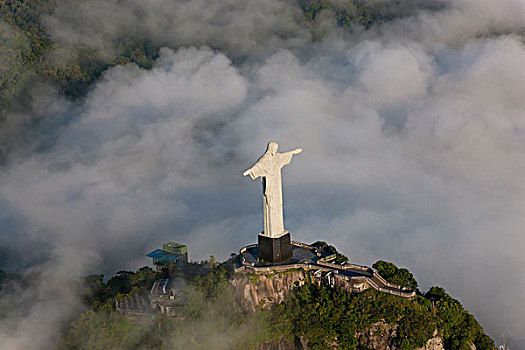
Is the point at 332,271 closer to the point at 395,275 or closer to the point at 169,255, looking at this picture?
the point at 395,275

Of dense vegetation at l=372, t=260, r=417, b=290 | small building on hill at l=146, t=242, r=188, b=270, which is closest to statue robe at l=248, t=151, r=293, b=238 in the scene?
dense vegetation at l=372, t=260, r=417, b=290

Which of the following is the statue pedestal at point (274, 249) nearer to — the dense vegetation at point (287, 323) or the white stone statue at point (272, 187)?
the white stone statue at point (272, 187)

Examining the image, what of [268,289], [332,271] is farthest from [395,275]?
[268,289]

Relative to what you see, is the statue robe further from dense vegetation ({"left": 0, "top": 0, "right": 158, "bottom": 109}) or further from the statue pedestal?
dense vegetation ({"left": 0, "top": 0, "right": 158, "bottom": 109})

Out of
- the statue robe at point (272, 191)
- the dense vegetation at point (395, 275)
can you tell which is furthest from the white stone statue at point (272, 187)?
the dense vegetation at point (395, 275)

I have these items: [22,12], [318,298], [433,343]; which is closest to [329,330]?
[318,298]
